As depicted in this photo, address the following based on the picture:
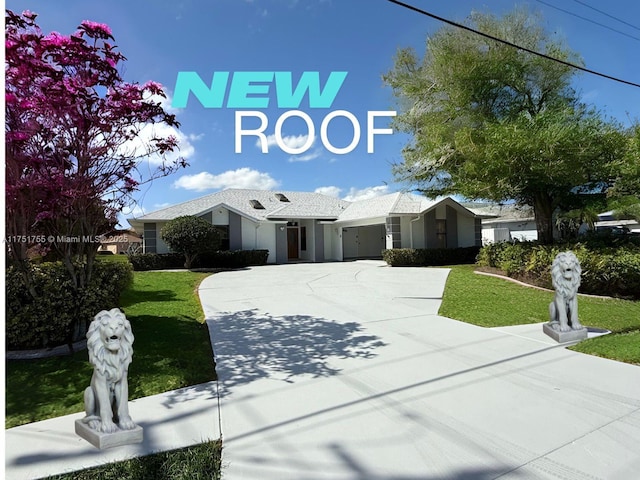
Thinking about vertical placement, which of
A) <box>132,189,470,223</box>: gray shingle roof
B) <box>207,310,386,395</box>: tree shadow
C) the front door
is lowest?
<box>207,310,386,395</box>: tree shadow

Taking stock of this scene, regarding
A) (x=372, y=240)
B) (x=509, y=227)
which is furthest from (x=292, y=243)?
(x=509, y=227)

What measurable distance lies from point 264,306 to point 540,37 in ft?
47.9

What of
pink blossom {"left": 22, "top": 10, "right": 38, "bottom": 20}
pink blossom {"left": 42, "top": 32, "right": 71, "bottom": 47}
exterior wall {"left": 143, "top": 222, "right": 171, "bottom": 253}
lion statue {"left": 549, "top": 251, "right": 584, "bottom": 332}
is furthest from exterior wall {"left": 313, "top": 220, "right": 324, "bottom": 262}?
pink blossom {"left": 22, "top": 10, "right": 38, "bottom": 20}

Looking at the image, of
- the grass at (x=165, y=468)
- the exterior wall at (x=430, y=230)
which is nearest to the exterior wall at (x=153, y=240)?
the exterior wall at (x=430, y=230)

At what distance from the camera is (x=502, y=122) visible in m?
13.6

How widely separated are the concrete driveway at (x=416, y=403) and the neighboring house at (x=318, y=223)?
566 inches

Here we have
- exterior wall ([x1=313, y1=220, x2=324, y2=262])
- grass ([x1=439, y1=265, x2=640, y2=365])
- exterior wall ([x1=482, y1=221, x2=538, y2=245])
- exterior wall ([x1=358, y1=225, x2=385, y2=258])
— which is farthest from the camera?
exterior wall ([x1=482, y1=221, x2=538, y2=245])

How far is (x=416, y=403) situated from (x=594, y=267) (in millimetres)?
9812

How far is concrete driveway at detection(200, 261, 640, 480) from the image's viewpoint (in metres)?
3.03

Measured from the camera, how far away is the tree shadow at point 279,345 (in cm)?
515

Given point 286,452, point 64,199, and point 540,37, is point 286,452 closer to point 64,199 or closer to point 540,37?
point 64,199

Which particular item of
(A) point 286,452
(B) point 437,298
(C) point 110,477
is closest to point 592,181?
(B) point 437,298

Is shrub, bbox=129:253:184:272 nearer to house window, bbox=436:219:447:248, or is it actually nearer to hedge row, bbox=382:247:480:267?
hedge row, bbox=382:247:480:267

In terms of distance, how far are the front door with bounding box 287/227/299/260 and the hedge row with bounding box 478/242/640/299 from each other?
13.6 m
